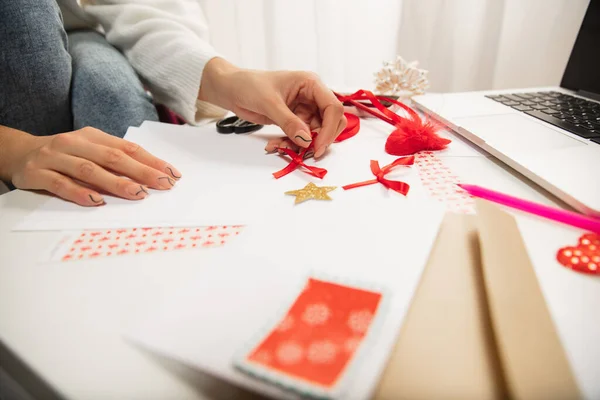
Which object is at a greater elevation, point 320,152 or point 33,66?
point 33,66

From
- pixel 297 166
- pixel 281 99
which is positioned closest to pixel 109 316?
pixel 297 166

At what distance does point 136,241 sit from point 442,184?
39 cm

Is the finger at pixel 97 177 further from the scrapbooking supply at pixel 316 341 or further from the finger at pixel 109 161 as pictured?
the scrapbooking supply at pixel 316 341

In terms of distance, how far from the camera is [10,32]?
0.57 m

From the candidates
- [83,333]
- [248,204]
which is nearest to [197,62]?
[248,204]

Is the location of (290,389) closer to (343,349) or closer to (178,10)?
(343,349)

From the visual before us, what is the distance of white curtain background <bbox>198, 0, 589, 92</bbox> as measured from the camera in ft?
3.61

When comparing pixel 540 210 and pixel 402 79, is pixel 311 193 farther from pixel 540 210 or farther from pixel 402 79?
pixel 402 79

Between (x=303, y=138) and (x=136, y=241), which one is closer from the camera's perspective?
(x=136, y=241)

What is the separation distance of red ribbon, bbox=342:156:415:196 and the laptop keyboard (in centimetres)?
27

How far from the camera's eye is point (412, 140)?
0.56 meters

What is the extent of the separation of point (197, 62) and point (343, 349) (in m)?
0.63

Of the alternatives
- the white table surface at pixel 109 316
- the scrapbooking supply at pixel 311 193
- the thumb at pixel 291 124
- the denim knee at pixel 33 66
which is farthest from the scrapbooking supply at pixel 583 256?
the denim knee at pixel 33 66

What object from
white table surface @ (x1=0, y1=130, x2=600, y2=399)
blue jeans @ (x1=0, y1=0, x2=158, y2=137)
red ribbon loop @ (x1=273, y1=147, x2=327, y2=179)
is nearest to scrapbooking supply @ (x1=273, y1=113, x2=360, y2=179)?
red ribbon loop @ (x1=273, y1=147, x2=327, y2=179)
